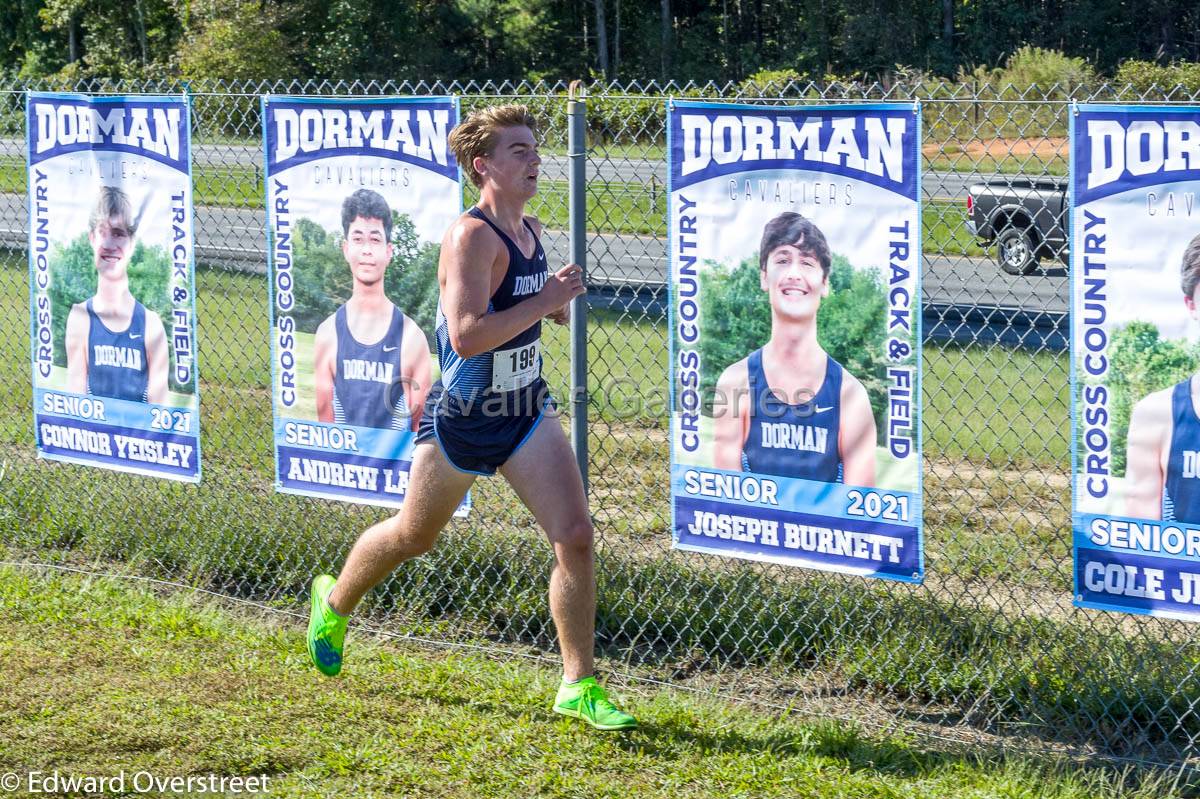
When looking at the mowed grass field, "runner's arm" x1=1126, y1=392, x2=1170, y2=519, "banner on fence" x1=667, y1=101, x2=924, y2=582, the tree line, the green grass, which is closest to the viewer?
"runner's arm" x1=1126, y1=392, x2=1170, y2=519

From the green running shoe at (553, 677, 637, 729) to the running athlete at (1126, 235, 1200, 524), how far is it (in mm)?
1688

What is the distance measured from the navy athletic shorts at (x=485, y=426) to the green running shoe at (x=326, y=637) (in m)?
0.77

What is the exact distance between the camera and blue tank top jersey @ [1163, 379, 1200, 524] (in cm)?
391

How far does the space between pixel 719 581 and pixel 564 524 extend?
3.72ft

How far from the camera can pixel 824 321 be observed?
444 centimetres

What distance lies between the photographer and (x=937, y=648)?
4.75 metres

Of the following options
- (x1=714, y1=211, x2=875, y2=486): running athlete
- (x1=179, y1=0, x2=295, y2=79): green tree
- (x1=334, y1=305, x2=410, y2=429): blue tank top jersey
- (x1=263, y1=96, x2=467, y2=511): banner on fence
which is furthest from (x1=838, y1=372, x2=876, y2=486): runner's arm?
(x1=179, y1=0, x2=295, y2=79): green tree

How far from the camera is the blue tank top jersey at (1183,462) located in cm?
391

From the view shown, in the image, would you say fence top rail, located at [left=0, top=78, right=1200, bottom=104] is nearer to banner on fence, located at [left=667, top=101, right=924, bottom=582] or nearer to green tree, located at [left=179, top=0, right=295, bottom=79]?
banner on fence, located at [left=667, top=101, right=924, bottom=582]

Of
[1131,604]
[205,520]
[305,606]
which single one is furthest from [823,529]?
[205,520]

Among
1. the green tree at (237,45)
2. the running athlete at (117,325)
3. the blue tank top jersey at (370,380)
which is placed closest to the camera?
the blue tank top jersey at (370,380)

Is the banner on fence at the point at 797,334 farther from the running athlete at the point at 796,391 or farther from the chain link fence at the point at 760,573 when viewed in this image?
the chain link fence at the point at 760,573

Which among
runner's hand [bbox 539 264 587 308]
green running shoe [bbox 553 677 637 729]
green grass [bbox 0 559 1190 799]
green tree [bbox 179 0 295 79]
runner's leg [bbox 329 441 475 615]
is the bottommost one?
green grass [bbox 0 559 1190 799]

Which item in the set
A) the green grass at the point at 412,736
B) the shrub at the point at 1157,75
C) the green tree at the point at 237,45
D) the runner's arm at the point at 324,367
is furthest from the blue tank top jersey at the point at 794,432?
the green tree at the point at 237,45
